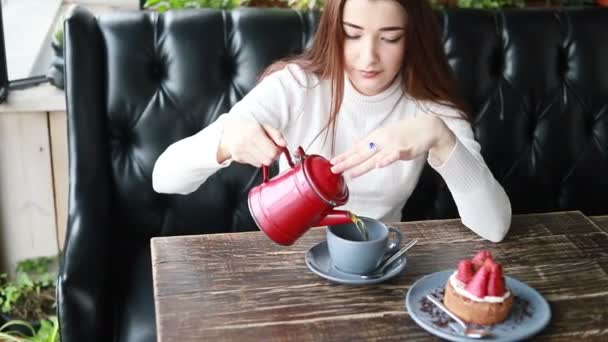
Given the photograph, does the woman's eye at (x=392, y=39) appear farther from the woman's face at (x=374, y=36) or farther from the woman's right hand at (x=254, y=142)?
the woman's right hand at (x=254, y=142)

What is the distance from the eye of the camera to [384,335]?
0.94m

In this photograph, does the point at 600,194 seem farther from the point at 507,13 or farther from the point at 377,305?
the point at 377,305

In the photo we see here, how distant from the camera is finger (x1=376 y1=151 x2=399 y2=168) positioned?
1.09m

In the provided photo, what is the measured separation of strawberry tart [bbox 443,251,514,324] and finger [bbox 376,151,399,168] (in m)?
0.20

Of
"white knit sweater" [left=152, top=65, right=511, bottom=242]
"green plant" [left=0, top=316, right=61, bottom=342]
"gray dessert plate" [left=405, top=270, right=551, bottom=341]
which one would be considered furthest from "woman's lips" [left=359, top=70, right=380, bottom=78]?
"green plant" [left=0, top=316, right=61, bottom=342]

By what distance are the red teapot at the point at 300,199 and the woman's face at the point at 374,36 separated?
0.38m

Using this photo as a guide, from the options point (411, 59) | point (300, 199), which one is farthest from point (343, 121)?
point (300, 199)

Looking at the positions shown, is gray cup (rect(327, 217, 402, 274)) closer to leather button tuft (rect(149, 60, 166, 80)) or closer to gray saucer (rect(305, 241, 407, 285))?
gray saucer (rect(305, 241, 407, 285))

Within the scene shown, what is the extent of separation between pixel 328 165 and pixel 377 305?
0.20 metres

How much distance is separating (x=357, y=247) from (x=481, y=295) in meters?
0.19

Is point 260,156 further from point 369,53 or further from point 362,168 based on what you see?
point 369,53

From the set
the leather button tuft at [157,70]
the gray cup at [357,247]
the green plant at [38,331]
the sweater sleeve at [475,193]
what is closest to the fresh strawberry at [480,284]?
the gray cup at [357,247]

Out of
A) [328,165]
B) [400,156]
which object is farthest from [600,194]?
[328,165]

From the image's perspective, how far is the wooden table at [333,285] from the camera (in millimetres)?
946
